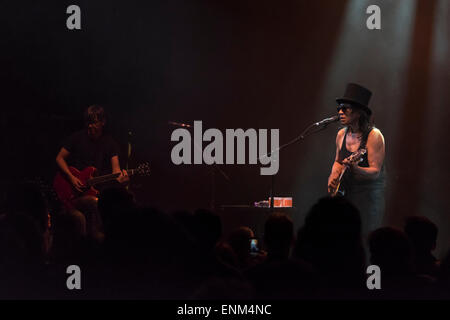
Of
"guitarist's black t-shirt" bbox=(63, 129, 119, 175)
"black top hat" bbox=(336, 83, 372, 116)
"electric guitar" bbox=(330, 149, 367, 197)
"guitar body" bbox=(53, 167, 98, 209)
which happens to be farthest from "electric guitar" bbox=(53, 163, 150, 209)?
"black top hat" bbox=(336, 83, 372, 116)

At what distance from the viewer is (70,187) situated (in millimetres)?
5727

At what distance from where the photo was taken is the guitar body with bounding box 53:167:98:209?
18.7 feet

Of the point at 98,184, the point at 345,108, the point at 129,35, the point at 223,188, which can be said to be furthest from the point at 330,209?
the point at 129,35

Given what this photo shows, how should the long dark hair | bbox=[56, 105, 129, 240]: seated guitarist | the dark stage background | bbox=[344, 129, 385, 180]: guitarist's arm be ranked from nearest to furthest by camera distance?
bbox=[344, 129, 385, 180]: guitarist's arm
the long dark hair
bbox=[56, 105, 129, 240]: seated guitarist
the dark stage background

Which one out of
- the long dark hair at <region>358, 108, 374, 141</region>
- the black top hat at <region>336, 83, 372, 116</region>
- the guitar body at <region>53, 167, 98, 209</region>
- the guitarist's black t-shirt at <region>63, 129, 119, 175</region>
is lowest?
the guitar body at <region>53, 167, 98, 209</region>

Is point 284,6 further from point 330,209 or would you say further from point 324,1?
point 330,209

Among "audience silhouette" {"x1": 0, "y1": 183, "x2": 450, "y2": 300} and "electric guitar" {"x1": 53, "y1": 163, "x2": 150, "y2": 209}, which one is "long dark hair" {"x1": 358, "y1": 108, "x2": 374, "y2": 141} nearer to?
"audience silhouette" {"x1": 0, "y1": 183, "x2": 450, "y2": 300}

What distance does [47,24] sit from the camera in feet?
21.2

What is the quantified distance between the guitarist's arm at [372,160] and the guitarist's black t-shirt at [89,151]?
2826mm

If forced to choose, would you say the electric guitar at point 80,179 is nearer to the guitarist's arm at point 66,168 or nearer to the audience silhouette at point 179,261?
the guitarist's arm at point 66,168

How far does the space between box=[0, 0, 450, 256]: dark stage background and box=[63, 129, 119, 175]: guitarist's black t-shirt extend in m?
0.86

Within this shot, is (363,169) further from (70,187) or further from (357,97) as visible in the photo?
(70,187)

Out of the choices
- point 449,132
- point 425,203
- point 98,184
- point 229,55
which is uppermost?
point 229,55

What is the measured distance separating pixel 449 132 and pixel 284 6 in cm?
289
